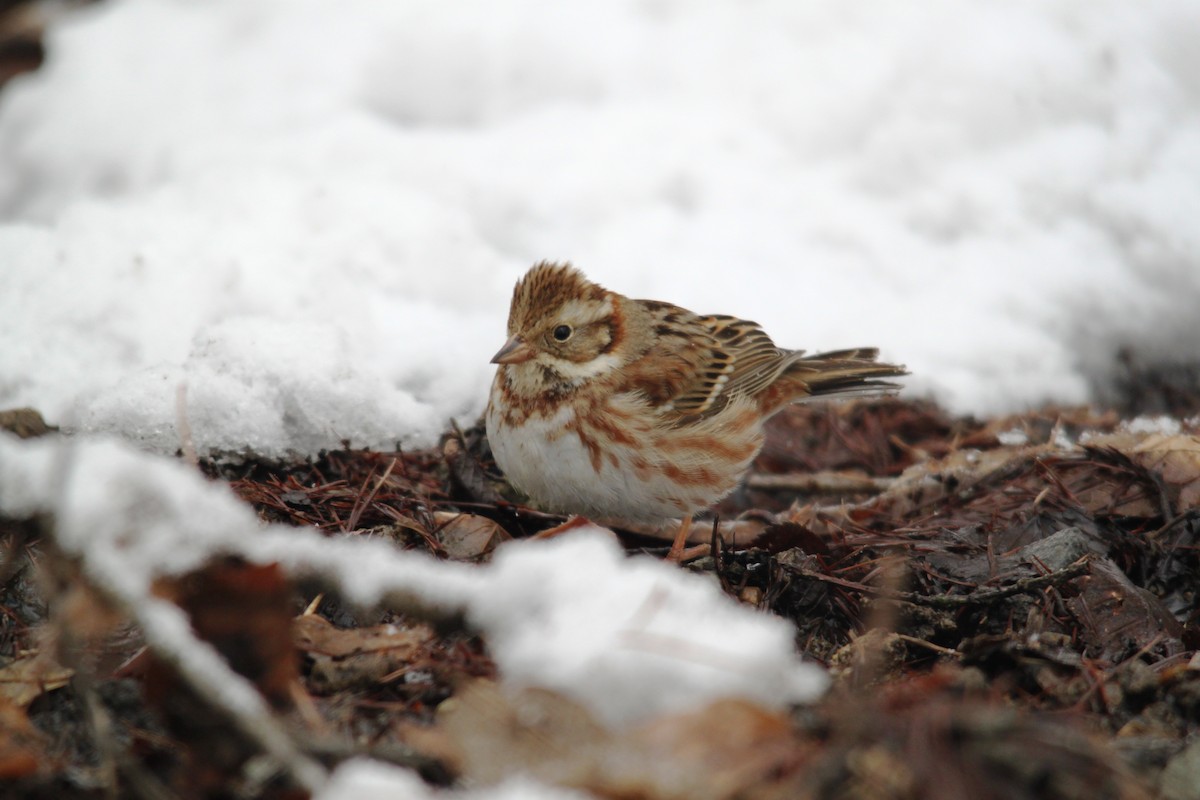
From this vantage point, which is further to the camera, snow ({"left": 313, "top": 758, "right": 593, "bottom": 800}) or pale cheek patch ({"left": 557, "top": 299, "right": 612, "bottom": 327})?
pale cheek patch ({"left": 557, "top": 299, "right": 612, "bottom": 327})

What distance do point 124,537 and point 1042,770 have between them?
2263mm

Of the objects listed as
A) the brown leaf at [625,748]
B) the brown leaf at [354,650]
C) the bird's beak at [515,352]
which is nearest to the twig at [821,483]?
the bird's beak at [515,352]

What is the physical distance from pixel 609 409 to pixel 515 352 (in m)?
0.52

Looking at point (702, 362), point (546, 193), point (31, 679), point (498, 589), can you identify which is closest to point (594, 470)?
point (702, 362)

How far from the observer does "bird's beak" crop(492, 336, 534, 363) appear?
4812 mm

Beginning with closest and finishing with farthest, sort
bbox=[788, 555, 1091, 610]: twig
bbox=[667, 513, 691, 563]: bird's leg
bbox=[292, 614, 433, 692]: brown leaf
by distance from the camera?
bbox=[292, 614, 433, 692]: brown leaf, bbox=[788, 555, 1091, 610]: twig, bbox=[667, 513, 691, 563]: bird's leg

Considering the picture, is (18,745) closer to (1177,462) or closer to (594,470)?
(594,470)

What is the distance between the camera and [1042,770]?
223 cm

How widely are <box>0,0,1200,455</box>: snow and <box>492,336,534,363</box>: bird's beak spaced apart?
2.47ft

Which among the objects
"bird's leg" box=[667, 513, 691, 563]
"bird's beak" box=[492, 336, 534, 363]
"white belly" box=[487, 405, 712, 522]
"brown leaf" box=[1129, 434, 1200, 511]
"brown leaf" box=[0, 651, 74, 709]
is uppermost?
"brown leaf" box=[1129, 434, 1200, 511]

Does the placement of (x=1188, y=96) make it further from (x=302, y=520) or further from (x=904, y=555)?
(x=302, y=520)

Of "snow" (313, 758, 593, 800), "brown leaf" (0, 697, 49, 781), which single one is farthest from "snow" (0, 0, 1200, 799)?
"snow" (313, 758, 593, 800)

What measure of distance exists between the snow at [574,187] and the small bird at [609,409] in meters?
0.77

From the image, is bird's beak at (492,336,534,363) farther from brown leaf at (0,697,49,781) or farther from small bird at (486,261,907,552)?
brown leaf at (0,697,49,781)
